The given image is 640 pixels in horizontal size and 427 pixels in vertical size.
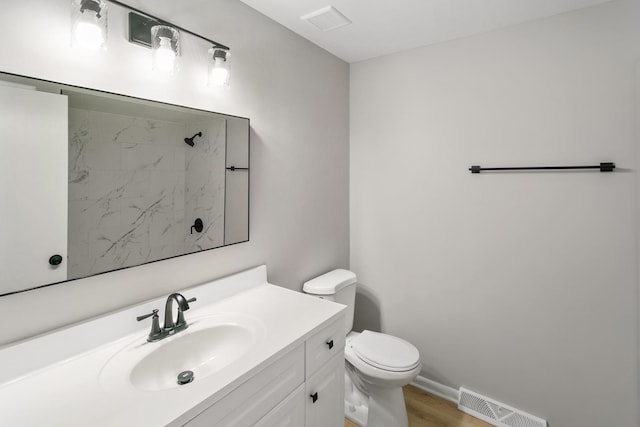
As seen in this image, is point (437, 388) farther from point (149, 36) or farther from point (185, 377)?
point (149, 36)

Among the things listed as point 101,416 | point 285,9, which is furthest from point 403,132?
point 101,416

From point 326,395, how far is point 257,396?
447mm

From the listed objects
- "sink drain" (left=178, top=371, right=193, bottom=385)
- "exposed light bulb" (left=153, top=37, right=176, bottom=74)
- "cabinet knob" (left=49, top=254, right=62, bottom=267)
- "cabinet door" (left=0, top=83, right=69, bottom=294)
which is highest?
"exposed light bulb" (left=153, top=37, right=176, bottom=74)

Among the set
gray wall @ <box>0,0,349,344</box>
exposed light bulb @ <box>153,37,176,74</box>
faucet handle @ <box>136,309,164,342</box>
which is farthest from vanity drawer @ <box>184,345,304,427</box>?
exposed light bulb @ <box>153,37,176,74</box>

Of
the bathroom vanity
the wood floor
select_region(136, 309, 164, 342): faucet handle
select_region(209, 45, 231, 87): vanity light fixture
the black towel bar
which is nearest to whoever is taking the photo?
the bathroom vanity

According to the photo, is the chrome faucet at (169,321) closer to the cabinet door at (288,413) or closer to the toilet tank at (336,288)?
the cabinet door at (288,413)

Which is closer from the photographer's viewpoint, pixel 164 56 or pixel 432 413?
pixel 164 56

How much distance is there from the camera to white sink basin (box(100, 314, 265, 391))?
101 cm

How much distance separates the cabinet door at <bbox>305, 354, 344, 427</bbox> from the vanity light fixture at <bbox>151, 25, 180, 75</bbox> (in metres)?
1.36

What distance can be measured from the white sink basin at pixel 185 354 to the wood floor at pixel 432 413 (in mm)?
1122

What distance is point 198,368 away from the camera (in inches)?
47.7

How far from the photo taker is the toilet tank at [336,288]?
76.8 inches

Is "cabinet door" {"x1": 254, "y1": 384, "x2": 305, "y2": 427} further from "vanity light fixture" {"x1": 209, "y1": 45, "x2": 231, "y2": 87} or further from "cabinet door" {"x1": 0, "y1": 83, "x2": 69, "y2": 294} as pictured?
"vanity light fixture" {"x1": 209, "y1": 45, "x2": 231, "y2": 87}

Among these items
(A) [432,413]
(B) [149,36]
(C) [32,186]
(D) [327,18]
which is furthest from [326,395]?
(D) [327,18]
